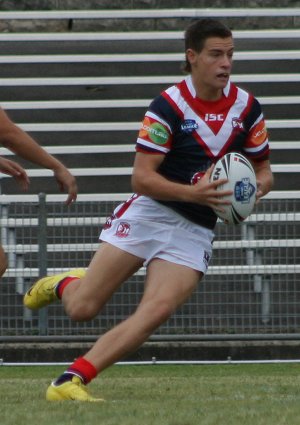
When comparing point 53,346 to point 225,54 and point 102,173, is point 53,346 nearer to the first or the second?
point 102,173

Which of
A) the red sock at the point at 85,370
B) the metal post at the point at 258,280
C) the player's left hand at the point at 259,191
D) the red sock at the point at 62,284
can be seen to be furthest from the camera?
the metal post at the point at 258,280

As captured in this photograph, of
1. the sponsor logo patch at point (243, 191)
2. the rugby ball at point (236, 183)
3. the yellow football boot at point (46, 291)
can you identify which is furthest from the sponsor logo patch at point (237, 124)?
the yellow football boot at point (46, 291)

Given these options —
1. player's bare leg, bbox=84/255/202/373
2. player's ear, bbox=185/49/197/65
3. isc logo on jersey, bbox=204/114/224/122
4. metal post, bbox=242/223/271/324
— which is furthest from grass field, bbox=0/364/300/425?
metal post, bbox=242/223/271/324

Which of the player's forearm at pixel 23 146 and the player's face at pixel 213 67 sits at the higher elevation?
the player's face at pixel 213 67

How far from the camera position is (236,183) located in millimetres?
7160

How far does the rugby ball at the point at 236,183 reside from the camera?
279 inches

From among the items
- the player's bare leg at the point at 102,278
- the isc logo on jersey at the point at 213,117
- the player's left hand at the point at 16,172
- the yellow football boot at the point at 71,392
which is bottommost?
the yellow football boot at the point at 71,392

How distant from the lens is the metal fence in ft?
39.8

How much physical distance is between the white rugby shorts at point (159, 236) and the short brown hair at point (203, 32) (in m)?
0.86

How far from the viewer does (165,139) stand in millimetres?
7152

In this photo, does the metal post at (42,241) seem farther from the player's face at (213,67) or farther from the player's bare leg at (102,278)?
the player's face at (213,67)

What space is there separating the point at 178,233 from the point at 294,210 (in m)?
4.95

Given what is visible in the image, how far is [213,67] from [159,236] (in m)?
0.93

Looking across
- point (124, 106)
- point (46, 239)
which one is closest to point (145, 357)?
point (46, 239)
